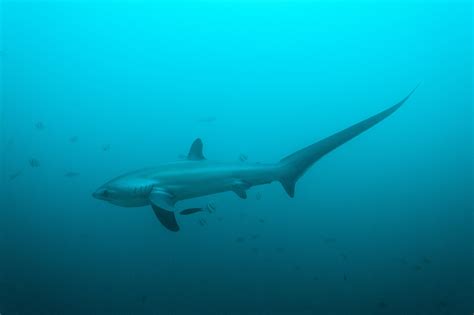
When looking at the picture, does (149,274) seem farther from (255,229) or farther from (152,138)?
(152,138)

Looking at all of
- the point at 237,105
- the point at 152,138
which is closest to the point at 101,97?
the point at 152,138

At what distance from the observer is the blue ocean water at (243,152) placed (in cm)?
896

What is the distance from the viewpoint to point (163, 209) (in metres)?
3.62

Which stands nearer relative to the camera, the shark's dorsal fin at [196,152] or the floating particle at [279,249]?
the shark's dorsal fin at [196,152]

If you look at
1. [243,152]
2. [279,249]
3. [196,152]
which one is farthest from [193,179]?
[243,152]

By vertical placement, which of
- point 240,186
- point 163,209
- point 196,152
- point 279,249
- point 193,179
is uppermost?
point 196,152

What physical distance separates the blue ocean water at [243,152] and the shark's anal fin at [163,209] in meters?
3.53

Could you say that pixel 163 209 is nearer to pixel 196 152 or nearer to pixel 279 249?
pixel 196 152

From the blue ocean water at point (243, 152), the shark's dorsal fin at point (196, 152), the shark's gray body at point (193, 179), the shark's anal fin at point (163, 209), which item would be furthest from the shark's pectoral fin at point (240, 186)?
the blue ocean water at point (243, 152)

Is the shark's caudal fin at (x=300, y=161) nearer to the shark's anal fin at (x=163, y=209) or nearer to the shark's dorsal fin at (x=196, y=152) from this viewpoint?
the shark's dorsal fin at (x=196, y=152)

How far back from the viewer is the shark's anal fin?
11.9 ft

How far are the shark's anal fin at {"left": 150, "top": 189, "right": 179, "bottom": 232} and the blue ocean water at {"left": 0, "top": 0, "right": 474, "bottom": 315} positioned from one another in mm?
3531

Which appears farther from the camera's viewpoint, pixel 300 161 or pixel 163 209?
pixel 300 161

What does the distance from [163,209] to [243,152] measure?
40.9 ft
